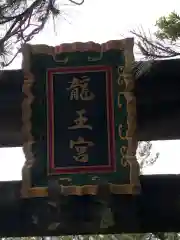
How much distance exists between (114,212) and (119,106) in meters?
0.33

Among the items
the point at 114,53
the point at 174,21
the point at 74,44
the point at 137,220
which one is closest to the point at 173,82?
the point at 114,53

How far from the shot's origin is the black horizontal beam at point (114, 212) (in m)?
1.42

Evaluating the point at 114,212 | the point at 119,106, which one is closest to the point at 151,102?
the point at 119,106

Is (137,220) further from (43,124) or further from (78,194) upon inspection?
(43,124)

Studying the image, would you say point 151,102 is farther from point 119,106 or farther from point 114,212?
point 114,212

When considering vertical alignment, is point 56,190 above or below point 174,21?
below

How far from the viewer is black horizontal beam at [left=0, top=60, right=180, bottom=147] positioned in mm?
1458

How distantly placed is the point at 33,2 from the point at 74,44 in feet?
0.63

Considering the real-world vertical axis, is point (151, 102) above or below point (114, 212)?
above

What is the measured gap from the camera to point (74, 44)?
4.94 feet

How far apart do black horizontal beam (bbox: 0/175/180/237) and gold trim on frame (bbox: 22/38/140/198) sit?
3 cm

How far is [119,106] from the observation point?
1.46 metres

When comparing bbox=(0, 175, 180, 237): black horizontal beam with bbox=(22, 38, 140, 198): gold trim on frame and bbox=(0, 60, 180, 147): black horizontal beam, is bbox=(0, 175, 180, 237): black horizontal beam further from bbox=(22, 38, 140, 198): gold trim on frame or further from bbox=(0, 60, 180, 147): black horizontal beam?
bbox=(0, 60, 180, 147): black horizontal beam

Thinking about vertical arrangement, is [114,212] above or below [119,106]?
below
